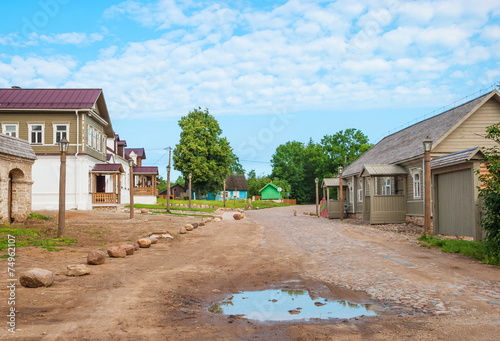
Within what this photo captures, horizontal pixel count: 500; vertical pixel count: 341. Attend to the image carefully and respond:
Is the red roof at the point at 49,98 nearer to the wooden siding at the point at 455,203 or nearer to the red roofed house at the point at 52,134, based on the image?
the red roofed house at the point at 52,134

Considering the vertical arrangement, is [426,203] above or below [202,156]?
below

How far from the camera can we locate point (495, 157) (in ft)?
37.3

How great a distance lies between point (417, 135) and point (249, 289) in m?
23.6

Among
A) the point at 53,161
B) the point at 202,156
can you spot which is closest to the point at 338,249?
the point at 53,161

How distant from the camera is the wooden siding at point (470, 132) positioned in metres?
23.1

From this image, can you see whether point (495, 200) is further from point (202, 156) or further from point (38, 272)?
point (202, 156)

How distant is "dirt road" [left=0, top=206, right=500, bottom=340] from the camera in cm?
505

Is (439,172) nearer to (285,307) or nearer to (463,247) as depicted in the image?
(463,247)

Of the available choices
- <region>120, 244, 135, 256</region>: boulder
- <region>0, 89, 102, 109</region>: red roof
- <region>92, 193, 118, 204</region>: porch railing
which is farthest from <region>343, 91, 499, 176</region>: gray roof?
<region>0, 89, 102, 109</region>: red roof

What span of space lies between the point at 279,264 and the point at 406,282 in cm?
330

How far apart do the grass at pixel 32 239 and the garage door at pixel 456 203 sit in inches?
485

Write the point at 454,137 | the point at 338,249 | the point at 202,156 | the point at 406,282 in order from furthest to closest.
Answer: the point at 202,156 → the point at 454,137 → the point at 338,249 → the point at 406,282

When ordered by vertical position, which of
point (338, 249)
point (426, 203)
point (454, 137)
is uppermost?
point (454, 137)

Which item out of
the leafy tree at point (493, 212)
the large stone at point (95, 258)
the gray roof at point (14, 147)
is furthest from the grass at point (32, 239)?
the leafy tree at point (493, 212)
